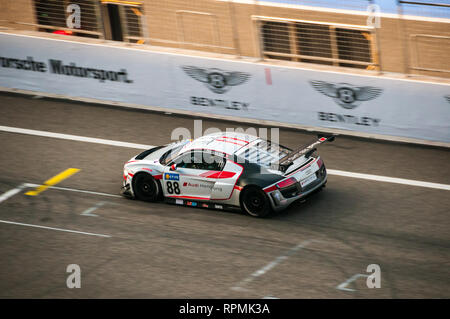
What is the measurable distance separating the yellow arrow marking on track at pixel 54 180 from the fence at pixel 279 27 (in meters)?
4.56

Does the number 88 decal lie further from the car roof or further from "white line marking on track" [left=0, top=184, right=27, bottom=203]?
"white line marking on track" [left=0, top=184, right=27, bottom=203]

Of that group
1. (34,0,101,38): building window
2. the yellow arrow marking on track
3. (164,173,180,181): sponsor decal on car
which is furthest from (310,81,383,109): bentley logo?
(34,0,101,38): building window

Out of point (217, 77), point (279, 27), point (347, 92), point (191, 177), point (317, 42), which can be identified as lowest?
point (191, 177)

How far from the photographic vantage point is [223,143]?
13062mm

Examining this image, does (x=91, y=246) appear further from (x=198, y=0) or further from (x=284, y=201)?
(x=198, y=0)

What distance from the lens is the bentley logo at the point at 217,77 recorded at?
1717cm

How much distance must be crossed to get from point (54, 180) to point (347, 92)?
6749mm

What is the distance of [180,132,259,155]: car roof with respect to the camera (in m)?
12.9

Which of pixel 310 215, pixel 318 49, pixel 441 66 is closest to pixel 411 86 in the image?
pixel 441 66

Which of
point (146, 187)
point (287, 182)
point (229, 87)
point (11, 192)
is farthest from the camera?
point (229, 87)

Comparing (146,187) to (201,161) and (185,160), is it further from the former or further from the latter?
(201,161)

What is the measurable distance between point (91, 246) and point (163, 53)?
7.08 metres

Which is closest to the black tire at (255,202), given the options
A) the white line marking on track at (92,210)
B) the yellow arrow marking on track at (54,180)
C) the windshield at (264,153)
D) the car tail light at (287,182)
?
the car tail light at (287,182)

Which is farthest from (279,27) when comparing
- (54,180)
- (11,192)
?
(11,192)
